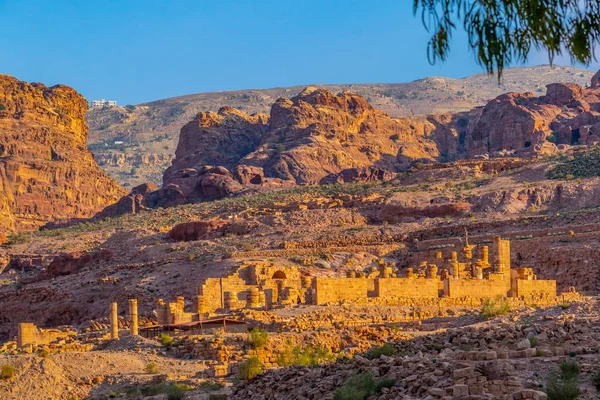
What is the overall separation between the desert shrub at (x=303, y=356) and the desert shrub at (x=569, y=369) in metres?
9.72

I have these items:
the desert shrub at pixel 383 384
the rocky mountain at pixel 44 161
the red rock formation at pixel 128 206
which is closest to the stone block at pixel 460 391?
the desert shrub at pixel 383 384

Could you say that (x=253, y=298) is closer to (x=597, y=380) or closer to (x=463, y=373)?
(x=463, y=373)

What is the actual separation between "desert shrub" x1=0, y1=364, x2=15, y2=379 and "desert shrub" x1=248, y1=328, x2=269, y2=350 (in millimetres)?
5351

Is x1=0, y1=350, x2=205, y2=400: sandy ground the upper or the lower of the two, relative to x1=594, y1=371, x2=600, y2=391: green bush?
lower

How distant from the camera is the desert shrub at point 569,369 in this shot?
62.7ft

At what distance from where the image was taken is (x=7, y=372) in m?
30.0

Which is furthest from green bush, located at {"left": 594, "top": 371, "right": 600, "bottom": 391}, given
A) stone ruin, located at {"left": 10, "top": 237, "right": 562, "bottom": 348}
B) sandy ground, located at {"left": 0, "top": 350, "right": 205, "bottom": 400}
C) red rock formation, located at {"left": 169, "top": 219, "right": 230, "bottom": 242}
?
red rock formation, located at {"left": 169, "top": 219, "right": 230, "bottom": 242}

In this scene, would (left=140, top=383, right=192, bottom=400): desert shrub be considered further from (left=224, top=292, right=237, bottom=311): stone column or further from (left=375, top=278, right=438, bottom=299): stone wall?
(left=375, top=278, right=438, bottom=299): stone wall

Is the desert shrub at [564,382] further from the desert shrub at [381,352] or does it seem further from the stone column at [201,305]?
the stone column at [201,305]

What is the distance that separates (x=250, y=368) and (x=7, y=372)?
574 cm

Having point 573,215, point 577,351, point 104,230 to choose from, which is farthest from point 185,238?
point 577,351

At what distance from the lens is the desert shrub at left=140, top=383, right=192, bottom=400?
26969mm

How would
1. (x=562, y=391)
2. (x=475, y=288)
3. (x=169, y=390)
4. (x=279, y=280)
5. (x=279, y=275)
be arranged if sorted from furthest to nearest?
(x=279, y=275) < (x=279, y=280) < (x=475, y=288) < (x=169, y=390) < (x=562, y=391)

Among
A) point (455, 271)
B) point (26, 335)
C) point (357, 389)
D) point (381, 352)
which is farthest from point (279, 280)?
point (357, 389)
